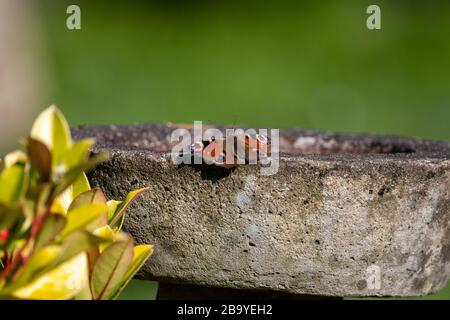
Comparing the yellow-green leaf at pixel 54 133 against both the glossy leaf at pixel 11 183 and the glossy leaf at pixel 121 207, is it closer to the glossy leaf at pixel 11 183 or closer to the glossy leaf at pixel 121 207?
the glossy leaf at pixel 11 183

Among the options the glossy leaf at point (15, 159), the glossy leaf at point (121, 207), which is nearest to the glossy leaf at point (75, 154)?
the glossy leaf at point (15, 159)

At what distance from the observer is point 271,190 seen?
2006 millimetres

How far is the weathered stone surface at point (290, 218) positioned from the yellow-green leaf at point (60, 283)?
43 centimetres

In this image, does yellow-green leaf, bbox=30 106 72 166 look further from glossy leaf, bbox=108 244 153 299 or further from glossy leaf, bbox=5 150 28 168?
glossy leaf, bbox=108 244 153 299

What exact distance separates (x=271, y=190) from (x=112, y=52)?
191 inches

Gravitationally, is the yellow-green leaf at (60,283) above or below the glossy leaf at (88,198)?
below

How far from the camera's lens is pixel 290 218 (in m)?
2.02

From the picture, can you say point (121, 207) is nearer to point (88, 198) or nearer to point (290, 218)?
point (88, 198)

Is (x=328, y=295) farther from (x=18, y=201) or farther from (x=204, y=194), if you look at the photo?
(x=18, y=201)

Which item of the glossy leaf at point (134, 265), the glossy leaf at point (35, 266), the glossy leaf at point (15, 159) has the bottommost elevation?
the glossy leaf at point (134, 265)

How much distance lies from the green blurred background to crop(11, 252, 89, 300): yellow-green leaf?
3.58 m

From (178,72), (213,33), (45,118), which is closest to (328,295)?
(45,118)

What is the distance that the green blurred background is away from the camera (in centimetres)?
580

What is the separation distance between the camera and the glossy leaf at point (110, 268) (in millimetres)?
1684
